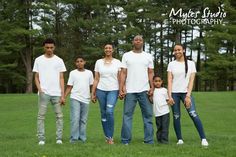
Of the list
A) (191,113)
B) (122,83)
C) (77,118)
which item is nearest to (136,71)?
(122,83)

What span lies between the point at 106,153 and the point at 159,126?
2.09 metres

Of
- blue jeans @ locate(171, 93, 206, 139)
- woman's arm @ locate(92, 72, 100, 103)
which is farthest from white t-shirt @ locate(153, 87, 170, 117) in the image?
woman's arm @ locate(92, 72, 100, 103)

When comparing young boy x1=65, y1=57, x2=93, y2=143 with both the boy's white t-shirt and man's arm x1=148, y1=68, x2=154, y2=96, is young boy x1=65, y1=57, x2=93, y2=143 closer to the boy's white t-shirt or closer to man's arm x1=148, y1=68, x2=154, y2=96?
the boy's white t-shirt

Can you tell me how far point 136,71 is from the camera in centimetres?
851

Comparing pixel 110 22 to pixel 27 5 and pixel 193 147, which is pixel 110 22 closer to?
pixel 27 5

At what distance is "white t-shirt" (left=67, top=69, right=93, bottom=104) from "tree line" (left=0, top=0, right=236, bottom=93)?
32660 millimetres

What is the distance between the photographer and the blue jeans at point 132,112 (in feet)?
28.3

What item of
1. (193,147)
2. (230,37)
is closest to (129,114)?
(193,147)

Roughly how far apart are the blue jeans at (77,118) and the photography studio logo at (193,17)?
37.7 m

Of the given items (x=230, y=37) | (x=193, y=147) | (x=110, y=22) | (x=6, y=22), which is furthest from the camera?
(x=110, y=22)

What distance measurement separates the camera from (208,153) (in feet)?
23.7

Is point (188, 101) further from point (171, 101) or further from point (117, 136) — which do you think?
point (117, 136)

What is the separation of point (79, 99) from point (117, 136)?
3.27m

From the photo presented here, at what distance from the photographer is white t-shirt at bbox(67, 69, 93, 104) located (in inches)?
365
